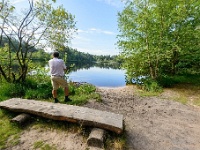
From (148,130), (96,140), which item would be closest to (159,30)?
(148,130)

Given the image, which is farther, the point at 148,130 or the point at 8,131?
the point at 148,130

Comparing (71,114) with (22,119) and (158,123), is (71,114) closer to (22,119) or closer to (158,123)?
(22,119)

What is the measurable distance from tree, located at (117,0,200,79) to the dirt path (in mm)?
5381

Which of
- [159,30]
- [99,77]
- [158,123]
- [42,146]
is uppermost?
[159,30]

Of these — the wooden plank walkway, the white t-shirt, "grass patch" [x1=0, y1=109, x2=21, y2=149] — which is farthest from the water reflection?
"grass patch" [x1=0, y1=109, x2=21, y2=149]

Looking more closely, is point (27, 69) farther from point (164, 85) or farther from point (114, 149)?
point (164, 85)

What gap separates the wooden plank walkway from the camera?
5.04 m

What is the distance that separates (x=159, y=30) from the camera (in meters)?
14.3

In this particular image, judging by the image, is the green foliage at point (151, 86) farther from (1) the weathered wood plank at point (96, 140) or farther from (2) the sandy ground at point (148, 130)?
(1) the weathered wood plank at point (96, 140)

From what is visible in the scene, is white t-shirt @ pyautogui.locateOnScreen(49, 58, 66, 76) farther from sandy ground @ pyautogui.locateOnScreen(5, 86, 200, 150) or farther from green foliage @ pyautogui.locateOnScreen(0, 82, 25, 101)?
green foliage @ pyautogui.locateOnScreen(0, 82, 25, 101)

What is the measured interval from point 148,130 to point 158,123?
3.18ft

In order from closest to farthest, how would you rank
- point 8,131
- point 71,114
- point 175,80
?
point 8,131 < point 71,114 < point 175,80

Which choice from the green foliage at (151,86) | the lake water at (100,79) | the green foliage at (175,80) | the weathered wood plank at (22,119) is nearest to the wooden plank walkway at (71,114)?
the weathered wood plank at (22,119)

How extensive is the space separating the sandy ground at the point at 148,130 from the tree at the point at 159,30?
19.7 ft
